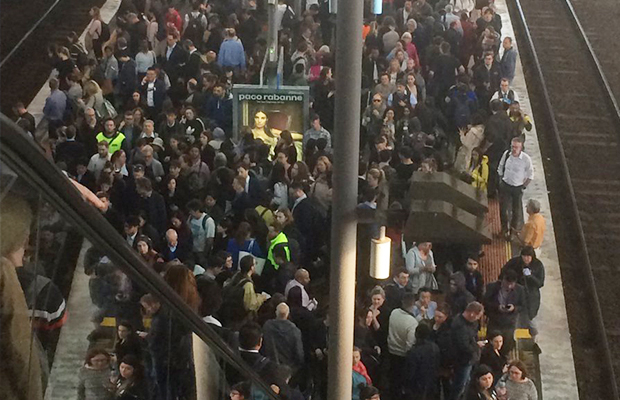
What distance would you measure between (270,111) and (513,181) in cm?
275

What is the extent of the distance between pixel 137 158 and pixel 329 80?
298 cm

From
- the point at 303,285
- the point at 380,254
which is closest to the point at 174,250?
the point at 303,285

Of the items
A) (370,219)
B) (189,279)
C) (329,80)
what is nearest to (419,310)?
(189,279)

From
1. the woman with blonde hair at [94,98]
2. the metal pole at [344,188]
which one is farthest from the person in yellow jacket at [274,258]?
the woman with blonde hair at [94,98]

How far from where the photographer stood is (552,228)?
38.4ft

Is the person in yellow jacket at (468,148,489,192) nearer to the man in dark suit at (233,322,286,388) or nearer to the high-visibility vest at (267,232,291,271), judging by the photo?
the high-visibility vest at (267,232,291,271)

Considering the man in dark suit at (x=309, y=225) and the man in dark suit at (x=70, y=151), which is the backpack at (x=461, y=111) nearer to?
the man in dark suit at (x=309, y=225)

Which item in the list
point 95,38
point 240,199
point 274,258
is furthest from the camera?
point 95,38

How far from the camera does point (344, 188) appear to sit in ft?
16.3

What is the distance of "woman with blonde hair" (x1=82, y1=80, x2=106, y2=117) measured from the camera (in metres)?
10.8

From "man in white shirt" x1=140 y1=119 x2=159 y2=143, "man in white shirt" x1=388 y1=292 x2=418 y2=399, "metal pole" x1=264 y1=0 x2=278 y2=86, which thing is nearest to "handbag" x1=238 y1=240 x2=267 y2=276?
"man in white shirt" x1=388 y1=292 x2=418 y2=399

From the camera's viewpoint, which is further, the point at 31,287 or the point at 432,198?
the point at 432,198

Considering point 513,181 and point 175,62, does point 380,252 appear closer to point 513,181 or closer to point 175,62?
point 513,181

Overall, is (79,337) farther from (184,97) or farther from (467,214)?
(184,97)
